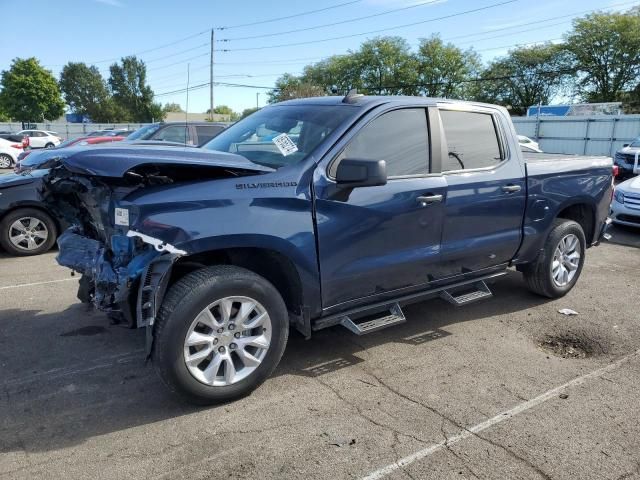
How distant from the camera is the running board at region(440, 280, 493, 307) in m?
4.40

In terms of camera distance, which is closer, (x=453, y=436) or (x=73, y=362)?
(x=453, y=436)

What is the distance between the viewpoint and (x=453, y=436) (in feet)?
9.91

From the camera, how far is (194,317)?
10.1 feet

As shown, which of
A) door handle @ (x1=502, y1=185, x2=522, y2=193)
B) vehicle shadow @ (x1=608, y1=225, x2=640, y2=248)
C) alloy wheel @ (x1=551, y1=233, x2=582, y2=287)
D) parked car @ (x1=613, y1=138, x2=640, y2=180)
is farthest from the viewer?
parked car @ (x1=613, y1=138, x2=640, y2=180)

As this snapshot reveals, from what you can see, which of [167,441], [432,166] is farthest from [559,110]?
[167,441]

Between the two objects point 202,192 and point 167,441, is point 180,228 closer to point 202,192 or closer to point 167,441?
point 202,192

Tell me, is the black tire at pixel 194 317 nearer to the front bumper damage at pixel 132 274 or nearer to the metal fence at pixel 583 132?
the front bumper damage at pixel 132 274

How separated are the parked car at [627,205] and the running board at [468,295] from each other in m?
5.54

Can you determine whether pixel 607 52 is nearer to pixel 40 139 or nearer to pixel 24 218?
pixel 40 139

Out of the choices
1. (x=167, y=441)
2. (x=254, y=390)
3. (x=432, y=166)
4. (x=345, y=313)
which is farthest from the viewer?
(x=432, y=166)

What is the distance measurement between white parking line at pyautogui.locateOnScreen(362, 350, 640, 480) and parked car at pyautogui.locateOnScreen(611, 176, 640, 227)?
5.71 meters

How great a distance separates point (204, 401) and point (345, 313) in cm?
115

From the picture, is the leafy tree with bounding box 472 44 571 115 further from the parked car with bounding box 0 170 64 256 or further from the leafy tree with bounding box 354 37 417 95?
the parked car with bounding box 0 170 64 256

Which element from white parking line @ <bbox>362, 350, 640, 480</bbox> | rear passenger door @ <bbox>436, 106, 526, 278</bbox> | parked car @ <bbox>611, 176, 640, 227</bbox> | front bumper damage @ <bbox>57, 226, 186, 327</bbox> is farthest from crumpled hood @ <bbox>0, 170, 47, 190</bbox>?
parked car @ <bbox>611, 176, 640, 227</bbox>
